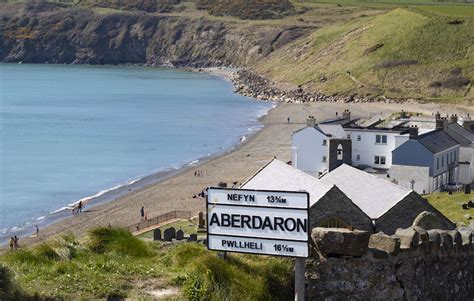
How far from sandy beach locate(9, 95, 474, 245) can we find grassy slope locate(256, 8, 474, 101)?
2655 cm

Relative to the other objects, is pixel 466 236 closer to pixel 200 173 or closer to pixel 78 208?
pixel 78 208

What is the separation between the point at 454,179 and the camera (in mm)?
56688

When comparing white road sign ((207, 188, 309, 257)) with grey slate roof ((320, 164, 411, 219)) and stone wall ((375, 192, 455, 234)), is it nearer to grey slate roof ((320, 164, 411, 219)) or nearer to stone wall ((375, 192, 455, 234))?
stone wall ((375, 192, 455, 234))

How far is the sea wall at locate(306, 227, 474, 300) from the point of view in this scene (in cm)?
1167

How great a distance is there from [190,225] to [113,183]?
99.5 ft

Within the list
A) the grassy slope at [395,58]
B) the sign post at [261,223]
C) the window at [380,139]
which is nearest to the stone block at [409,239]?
the sign post at [261,223]

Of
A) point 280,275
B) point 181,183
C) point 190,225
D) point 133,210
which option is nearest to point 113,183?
point 181,183

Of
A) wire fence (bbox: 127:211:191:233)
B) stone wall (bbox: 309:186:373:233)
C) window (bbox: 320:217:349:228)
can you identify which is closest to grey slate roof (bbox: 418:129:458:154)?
wire fence (bbox: 127:211:191:233)

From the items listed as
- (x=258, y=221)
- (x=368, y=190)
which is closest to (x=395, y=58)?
(x=368, y=190)

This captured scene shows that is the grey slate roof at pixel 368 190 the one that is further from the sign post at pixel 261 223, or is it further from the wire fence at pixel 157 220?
the wire fence at pixel 157 220

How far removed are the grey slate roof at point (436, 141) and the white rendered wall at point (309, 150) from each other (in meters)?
6.94

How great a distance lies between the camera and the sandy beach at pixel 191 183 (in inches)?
2141

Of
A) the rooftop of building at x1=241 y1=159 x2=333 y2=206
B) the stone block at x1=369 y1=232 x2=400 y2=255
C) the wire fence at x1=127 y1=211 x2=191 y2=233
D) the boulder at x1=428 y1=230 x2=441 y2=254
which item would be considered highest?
the stone block at x1=369 y1=232 x2=400 y2=255

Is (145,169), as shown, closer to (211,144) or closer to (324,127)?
(211,144)
